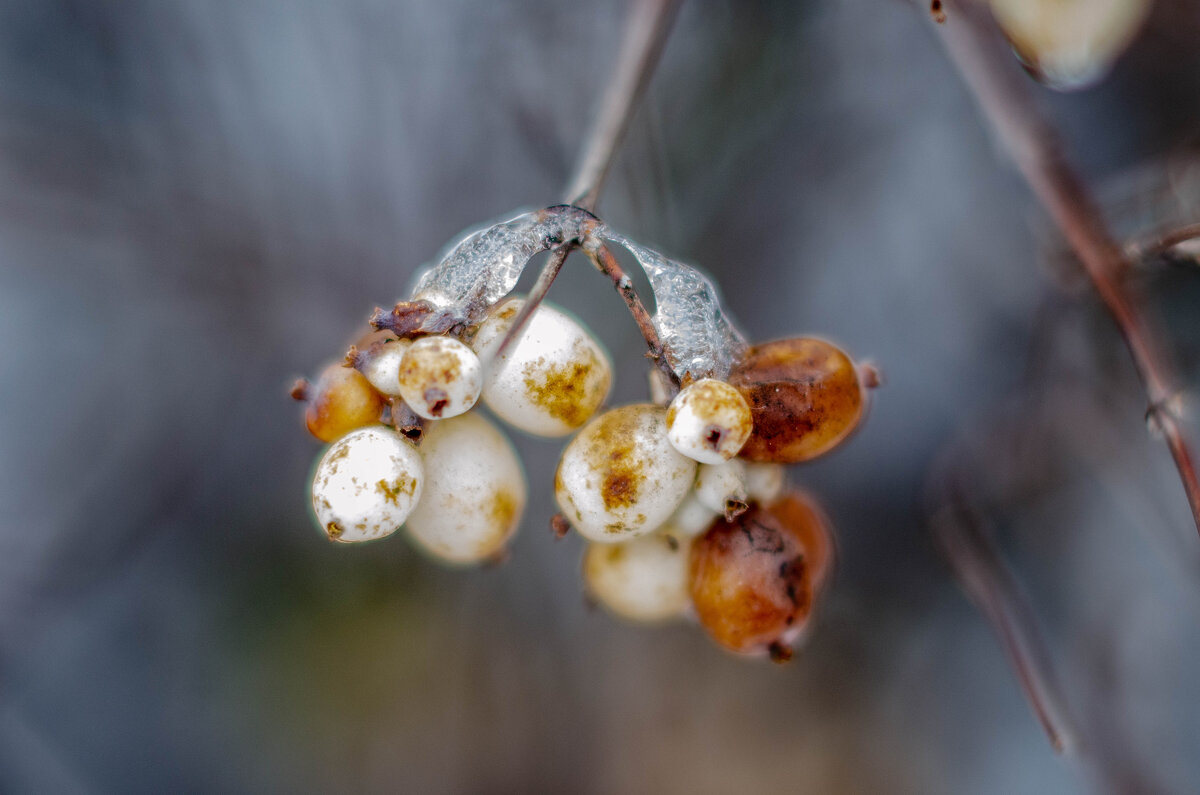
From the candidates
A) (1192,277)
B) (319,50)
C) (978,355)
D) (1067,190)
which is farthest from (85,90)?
(1192,277)

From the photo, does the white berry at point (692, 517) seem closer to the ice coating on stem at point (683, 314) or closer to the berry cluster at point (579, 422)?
the berry cluster at point (579, 422)

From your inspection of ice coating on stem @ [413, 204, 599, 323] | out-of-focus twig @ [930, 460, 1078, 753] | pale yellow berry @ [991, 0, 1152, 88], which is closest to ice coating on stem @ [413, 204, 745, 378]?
ice coating on stem @ [413, 204, 599, 323]

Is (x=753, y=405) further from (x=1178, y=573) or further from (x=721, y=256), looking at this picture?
(x=1178, y=573)

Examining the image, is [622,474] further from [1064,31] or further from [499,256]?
[1064,31]

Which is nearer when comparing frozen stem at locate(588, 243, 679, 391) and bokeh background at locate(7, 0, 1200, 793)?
frozen stem at locate(588, 243, 679, 391)

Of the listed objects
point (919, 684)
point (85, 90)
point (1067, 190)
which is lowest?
point (919, 684)

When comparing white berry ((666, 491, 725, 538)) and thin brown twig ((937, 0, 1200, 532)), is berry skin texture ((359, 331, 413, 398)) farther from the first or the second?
thin brown twig ((937, 0, 1200, 532))
